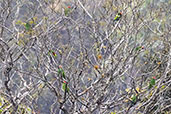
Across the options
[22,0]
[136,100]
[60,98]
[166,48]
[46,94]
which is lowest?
[136,100]

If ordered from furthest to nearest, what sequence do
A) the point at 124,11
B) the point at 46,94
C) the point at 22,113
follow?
the point at 46,94, the point at 124,11, the point at 22,113

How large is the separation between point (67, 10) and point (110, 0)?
83 cm

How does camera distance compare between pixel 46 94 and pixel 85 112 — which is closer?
pixel 85 112

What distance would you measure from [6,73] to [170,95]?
3.72m

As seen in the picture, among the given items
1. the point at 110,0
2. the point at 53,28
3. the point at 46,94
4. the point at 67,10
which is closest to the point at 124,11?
the point at 110,0

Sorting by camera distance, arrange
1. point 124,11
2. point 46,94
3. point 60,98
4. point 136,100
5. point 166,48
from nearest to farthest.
→ point 60,98 < point 136,100 < point 124,11 < point 166,48 < point 46,94

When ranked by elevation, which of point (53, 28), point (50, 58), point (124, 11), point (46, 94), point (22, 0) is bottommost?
point (50, 58)

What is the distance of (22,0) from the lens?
206 inches

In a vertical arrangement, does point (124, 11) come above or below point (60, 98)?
above

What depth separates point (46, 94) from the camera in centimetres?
1127

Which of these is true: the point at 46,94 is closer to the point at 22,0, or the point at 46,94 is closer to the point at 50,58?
the point at 22,0

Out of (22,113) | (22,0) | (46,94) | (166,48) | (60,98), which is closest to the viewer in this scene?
(60,98)

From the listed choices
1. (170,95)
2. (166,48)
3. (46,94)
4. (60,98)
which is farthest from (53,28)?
(46,94)

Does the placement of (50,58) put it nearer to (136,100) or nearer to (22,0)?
(136,100)
